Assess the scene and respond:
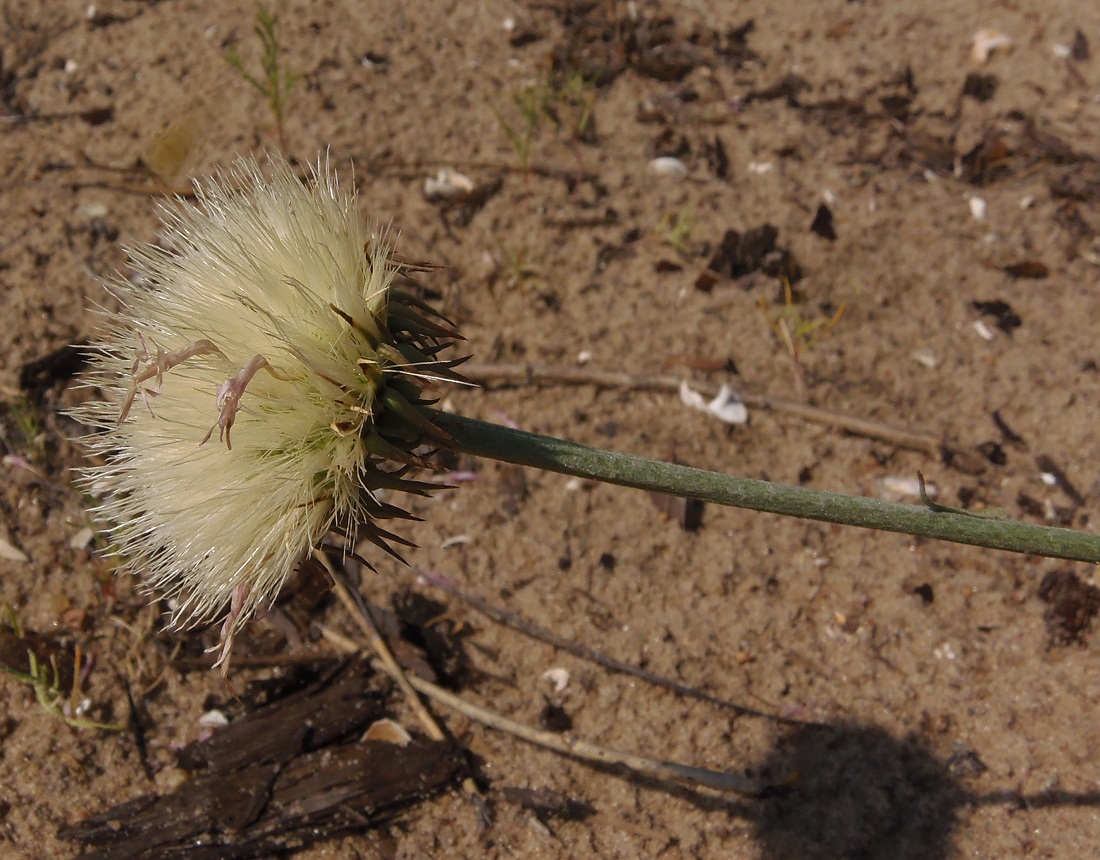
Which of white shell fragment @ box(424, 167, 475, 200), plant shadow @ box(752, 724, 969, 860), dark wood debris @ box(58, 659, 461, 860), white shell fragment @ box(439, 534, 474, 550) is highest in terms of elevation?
white shell fragment @ box(424, 167, 475, 200)

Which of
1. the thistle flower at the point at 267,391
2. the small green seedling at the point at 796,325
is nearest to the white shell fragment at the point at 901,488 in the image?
the small green seedling at the point at 796,325

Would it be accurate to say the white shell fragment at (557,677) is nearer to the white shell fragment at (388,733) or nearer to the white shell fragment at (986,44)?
the white shell fragment at (388,733)

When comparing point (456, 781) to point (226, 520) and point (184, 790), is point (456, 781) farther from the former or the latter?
point (226, 520)

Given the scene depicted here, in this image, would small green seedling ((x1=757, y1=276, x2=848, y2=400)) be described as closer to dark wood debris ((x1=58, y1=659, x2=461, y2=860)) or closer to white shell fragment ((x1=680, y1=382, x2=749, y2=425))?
white shell fragment ((x1=680, y1=382, x2=749, y2=425))

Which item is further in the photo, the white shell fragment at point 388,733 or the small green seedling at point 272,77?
A: the small green seedling at point 272,77

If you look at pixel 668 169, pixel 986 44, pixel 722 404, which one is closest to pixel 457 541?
pixel 722 404

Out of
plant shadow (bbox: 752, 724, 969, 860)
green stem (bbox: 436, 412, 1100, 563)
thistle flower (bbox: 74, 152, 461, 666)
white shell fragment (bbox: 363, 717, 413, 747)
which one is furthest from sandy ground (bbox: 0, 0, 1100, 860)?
green stem (bbox: 436, 412, 1100, 563)
